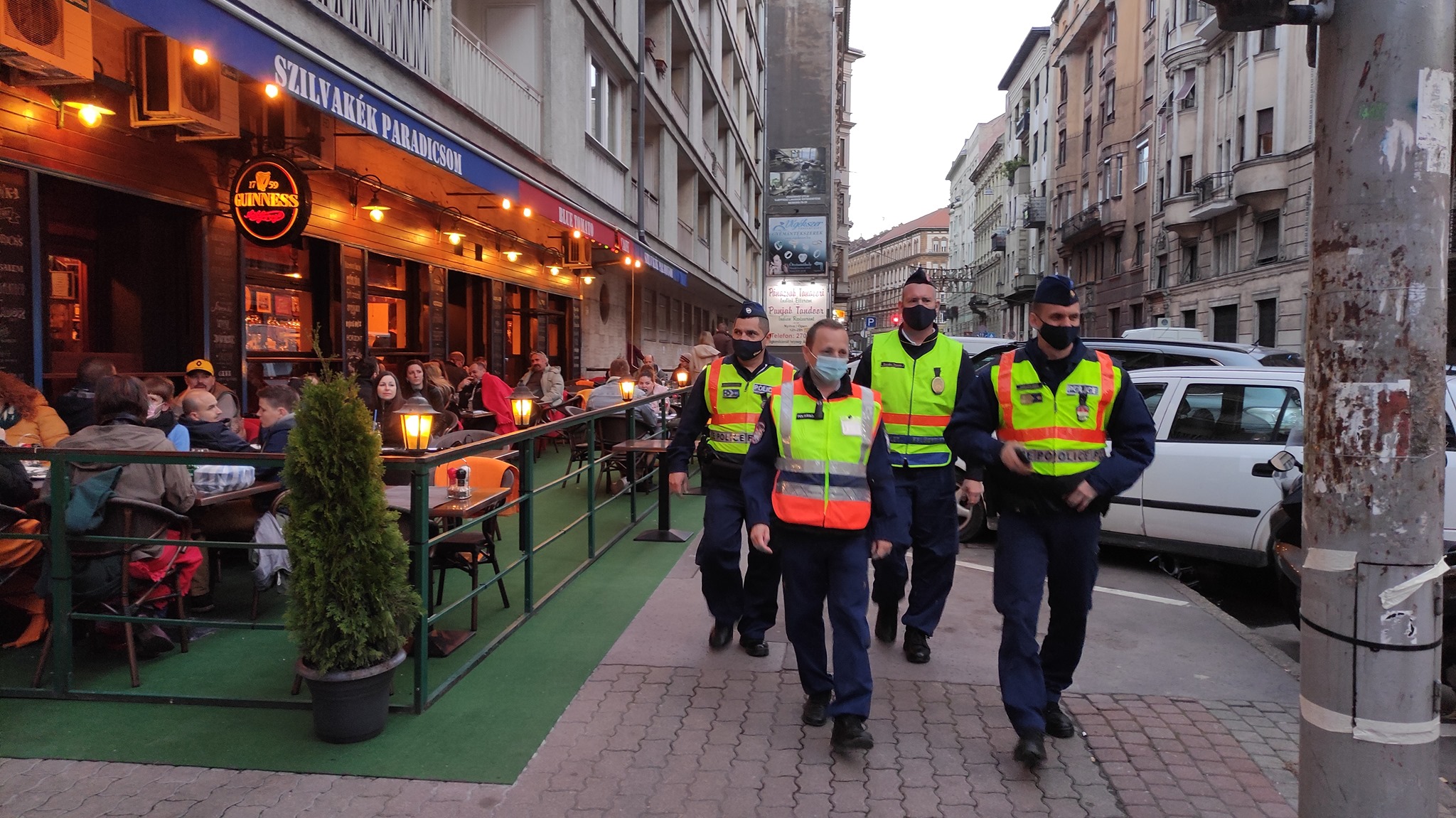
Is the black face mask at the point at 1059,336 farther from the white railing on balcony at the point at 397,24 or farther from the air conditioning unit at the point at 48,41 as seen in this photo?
the white railing on balcony at the point at 397,24

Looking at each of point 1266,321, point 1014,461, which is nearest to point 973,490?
point 1014,461

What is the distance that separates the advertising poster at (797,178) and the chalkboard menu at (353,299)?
22.3m

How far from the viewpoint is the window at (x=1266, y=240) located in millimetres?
28391

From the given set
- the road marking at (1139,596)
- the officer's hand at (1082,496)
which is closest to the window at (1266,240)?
the road marking at (1139,596)

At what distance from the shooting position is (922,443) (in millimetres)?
4852

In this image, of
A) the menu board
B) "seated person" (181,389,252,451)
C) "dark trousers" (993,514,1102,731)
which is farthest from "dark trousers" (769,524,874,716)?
the menu board

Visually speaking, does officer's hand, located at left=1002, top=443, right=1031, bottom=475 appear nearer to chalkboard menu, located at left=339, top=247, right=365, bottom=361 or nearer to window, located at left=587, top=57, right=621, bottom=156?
chalkboard menu, located at left=339, top=247, right=365, bottom=361

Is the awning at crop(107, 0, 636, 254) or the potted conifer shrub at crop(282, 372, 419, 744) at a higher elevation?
the awning at crop(107, 0, 636, 254)

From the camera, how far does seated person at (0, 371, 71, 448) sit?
6023 millimetres

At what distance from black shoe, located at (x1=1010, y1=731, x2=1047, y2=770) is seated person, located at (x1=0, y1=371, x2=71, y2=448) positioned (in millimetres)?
5908

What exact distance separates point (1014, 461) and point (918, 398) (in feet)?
3.81

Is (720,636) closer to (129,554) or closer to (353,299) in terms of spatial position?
(129,554)

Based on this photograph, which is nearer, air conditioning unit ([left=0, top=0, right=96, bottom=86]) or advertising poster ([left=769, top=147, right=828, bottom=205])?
air conditioning unit ([left=0, top=0, right=96, bottom=86])

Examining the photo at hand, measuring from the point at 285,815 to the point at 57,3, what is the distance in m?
5.36
